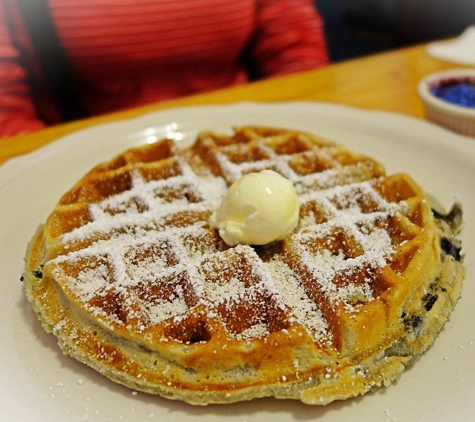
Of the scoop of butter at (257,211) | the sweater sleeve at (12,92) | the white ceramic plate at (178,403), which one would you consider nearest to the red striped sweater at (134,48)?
the sweater sleeve at (12,92)


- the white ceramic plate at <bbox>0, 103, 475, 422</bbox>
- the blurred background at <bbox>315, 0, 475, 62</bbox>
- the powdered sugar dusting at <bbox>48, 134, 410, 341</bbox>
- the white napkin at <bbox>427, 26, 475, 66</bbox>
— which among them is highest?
the powdered sugar dusting at <bbox>48, 134, 410, 341</bbox>

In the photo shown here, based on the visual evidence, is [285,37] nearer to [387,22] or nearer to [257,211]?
[257,211]

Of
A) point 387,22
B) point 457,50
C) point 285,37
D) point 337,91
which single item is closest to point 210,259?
point 337,91

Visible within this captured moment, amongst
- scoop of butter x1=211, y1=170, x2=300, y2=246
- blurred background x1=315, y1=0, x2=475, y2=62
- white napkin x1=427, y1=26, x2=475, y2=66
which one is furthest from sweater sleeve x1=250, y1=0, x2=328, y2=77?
scoop of butter x1=211, y1=170, x2=300, y2=246

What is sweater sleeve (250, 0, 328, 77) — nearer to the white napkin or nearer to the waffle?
the white napkin

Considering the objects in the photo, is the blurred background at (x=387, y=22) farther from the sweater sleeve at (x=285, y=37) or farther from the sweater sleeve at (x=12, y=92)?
the sweater sleeve at (x=12, y=92)

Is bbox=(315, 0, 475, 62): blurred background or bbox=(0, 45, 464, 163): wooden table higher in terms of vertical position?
bbox=(0, 45, 464, 163): wooden table

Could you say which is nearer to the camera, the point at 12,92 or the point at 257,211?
the point at 257,211
